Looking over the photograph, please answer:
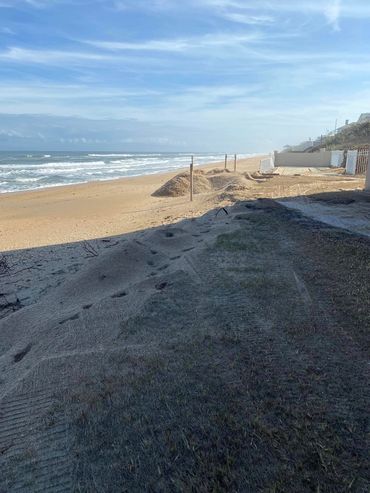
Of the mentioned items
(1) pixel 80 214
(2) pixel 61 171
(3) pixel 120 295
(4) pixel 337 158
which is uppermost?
(4) pixel 337 158

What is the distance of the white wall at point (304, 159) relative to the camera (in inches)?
1159

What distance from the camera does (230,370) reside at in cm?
251

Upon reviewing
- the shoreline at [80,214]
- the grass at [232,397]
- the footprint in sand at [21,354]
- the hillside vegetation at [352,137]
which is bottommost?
the shoreline at [80,214]

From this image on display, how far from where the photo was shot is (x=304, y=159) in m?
30.8

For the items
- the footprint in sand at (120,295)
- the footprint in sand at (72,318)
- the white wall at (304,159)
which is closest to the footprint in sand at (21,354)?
the footprint in sand at (72,318)

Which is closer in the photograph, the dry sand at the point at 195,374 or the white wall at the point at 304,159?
the dry sand at the point at 195,374

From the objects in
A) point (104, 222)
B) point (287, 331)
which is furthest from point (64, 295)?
point (104, 222)

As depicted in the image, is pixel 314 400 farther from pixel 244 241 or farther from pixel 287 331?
pixel 244 241

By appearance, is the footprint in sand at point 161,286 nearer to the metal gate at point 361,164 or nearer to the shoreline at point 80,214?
the shoreline at point 80,214

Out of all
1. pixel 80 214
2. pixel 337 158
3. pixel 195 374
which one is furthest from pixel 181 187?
pixel 195 374

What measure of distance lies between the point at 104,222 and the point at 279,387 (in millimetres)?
10117

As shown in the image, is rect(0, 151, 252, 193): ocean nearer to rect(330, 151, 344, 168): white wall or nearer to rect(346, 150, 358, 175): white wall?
rect(330, 151, 344, 168): white wall

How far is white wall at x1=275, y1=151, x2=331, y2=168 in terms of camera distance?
29438 millimetres

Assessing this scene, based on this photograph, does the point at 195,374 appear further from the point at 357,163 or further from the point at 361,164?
the point at 361,164
